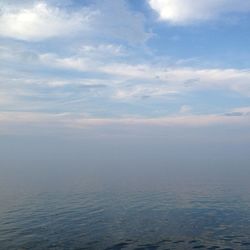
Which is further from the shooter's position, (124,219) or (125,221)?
(124,219)

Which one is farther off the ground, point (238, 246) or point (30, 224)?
point (30, 224)

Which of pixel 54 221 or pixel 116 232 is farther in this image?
pixel 54 221

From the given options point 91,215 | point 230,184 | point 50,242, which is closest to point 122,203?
point 91,215

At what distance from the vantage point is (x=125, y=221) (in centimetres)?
8950

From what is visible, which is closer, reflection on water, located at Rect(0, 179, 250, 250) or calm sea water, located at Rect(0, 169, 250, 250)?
reflection on water, located at Rect(0, 179, 250, 250)

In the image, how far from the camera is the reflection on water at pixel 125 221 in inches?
2817

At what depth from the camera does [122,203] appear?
116062 mm

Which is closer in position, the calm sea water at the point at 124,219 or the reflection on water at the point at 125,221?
the reflection on water at the point at 125,221

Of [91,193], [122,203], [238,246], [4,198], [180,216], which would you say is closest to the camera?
[238,246]

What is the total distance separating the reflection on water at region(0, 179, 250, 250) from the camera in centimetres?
7156

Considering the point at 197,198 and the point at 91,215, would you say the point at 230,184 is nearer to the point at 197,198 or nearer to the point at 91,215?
the point at 197,198

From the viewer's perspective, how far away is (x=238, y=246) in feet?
229

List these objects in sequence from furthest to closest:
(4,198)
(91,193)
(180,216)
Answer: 1. (91,193)
2. (4,198)
3. (180,216)

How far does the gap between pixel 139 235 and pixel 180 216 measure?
913 inches
